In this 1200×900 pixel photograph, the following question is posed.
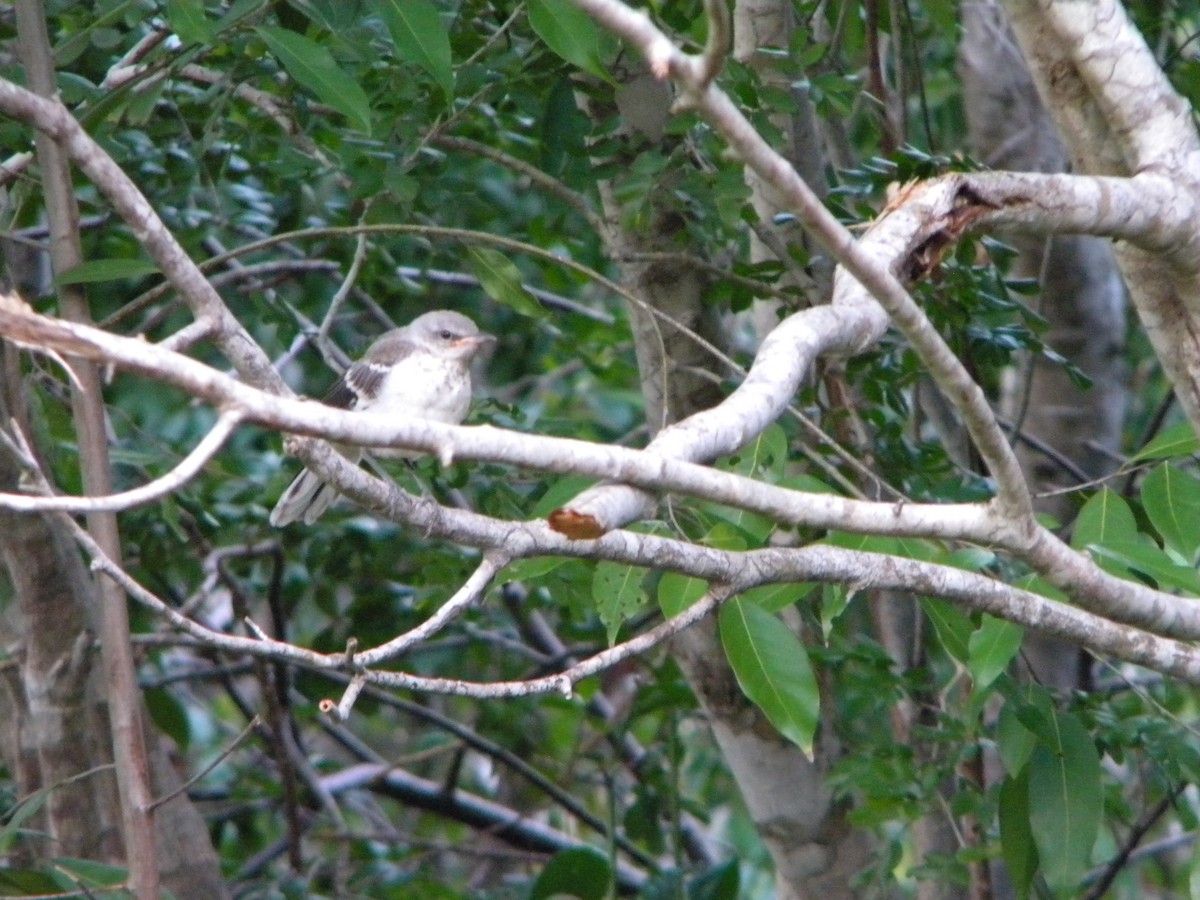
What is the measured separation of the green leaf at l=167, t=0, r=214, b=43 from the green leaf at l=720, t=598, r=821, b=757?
4.56ft

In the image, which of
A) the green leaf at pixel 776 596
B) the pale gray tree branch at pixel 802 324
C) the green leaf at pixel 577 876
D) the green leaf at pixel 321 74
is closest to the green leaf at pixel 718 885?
the green leaf at pixel 577 876

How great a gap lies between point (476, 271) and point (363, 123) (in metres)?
0.67

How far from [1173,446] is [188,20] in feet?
6.62

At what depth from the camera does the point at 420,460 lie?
153 inches

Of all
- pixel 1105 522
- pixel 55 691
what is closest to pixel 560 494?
pixel 1105 522

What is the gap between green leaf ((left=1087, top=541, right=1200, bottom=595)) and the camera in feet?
7.95

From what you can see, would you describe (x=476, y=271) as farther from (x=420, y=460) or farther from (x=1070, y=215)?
(x=1070, y=215)

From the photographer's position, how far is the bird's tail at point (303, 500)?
408 centimetres

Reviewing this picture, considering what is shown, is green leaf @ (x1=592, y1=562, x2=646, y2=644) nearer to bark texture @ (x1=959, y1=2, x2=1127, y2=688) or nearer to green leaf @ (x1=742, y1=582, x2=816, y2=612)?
Answer: green leaf @ (x1=742, y1=582, x2=816, y2=612)

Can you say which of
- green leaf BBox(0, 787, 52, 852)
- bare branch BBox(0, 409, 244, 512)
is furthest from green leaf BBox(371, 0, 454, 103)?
green leaf BBox(0, 787, 52, 852)

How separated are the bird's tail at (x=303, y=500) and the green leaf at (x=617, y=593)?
1517 mm

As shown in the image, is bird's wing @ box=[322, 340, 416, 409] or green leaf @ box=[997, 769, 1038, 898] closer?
green leaf @ box=[997, 769, 1038, 898]

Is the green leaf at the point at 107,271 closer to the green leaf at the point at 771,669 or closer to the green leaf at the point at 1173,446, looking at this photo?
the green leaf at the point at 771,669

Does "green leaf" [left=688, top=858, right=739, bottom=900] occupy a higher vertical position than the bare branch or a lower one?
lower
